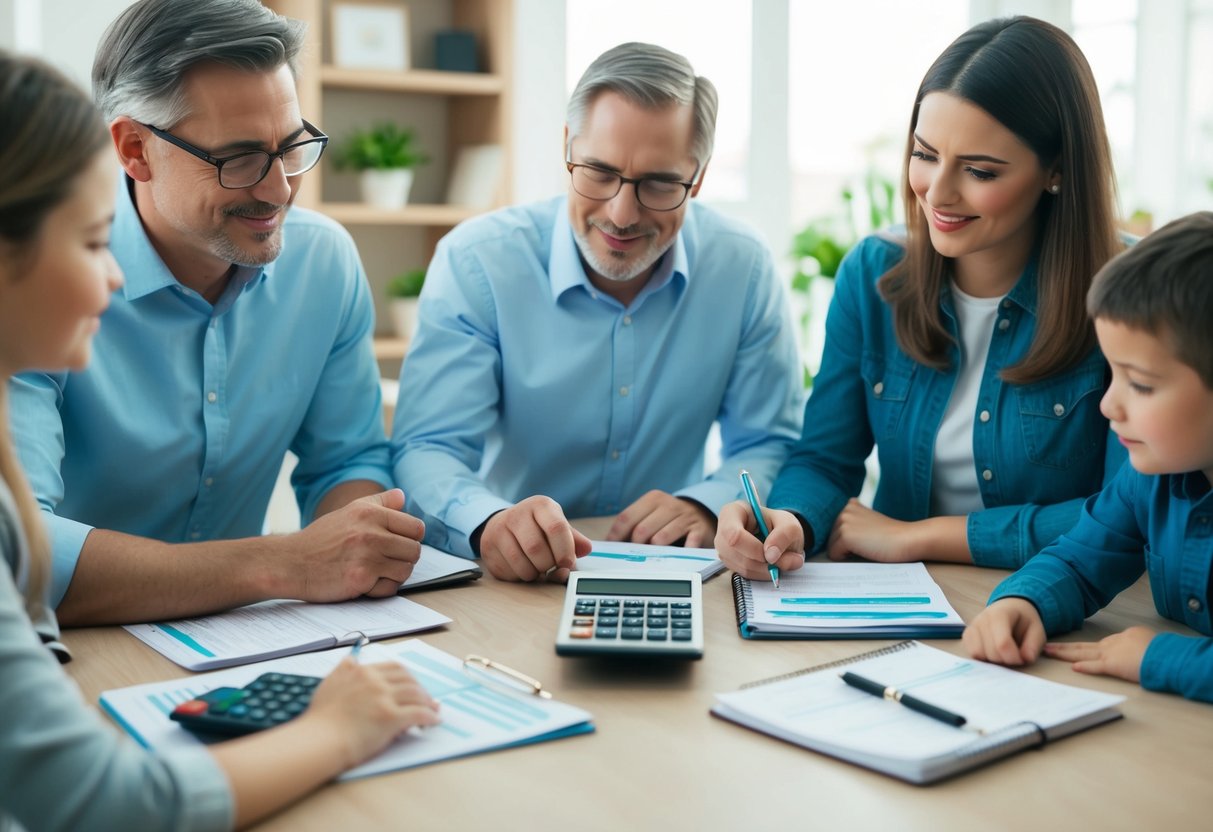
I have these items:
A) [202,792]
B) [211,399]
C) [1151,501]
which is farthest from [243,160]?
[1151,501]

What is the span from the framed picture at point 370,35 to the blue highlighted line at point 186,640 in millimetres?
2603

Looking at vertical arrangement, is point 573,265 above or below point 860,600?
above

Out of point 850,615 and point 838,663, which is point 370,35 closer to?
point 850,615

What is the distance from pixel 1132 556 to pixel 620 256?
97 centimetres

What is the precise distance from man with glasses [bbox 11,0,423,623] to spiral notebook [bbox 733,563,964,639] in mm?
429

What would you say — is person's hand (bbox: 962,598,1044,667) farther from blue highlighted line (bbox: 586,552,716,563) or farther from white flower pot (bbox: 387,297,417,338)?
white flower pot (bbox: 387,297,417,338)

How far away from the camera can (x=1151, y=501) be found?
1353 millimetres

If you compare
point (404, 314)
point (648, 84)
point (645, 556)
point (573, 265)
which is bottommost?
point (645, 556)

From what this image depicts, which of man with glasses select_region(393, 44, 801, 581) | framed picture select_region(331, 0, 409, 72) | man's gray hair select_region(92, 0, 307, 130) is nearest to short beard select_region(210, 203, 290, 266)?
man's gray hair select_region(92, 0, 307, 130)

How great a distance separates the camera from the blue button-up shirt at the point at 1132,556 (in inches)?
51.3

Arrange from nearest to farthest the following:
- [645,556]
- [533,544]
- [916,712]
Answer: [916,712] → [533,544] → [645,556]

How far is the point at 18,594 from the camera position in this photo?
0.84 metres

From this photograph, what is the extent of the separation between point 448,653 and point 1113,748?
0.64 meters

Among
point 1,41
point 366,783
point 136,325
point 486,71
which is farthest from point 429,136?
point 366,783
